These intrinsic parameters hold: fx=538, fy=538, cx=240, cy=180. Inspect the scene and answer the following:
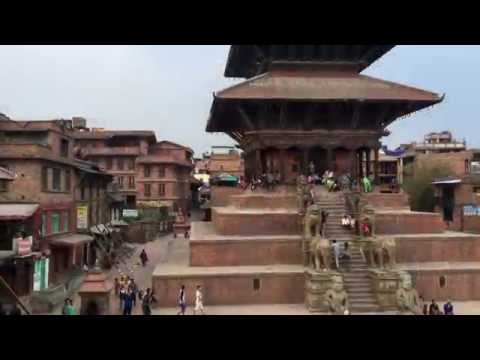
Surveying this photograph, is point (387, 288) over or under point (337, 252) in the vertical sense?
under

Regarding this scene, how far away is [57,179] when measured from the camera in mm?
28609

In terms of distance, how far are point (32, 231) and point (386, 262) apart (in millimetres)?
15621

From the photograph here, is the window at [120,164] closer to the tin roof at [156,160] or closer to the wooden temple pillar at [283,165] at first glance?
the tin roof at [156,160]

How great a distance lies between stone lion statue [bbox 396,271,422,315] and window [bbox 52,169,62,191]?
18445 mm

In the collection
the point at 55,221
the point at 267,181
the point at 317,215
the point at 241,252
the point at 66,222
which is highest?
the point at 267,181

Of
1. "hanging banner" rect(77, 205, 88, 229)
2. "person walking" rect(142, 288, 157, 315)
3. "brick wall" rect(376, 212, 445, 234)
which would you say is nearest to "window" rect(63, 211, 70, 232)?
"hanging banner" rect(77, 205, 88, 229)

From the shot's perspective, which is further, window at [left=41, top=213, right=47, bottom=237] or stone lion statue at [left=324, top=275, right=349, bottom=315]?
window at [left=41, top=213, right=47, bottom=237]

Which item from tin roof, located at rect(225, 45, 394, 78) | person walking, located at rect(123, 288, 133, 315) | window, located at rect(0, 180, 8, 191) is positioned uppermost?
tin roof, located at rect(225, 45, 394, 78)

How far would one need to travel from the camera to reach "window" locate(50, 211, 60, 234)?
27606mm

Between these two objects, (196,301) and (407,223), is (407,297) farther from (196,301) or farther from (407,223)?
(196,301)

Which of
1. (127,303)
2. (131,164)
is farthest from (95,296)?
(131,164)

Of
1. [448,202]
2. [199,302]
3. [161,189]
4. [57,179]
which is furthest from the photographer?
[161,189]

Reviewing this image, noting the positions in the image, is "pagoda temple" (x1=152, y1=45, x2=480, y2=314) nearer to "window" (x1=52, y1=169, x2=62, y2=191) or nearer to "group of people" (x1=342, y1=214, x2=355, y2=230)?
"group of people" (x1=342, y1=214, x2=355, y2=230)

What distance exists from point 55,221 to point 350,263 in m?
16.3
